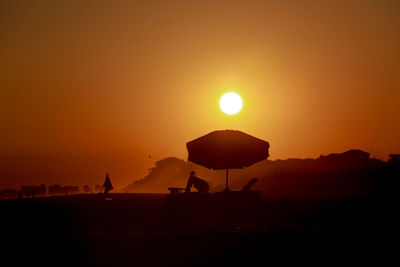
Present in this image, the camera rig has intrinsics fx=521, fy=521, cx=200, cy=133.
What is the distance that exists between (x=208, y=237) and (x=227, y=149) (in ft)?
26.7

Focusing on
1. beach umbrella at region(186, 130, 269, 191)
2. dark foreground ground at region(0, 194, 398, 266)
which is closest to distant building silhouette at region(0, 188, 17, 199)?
dark foreground ground at region(0, 194, 398, 266)

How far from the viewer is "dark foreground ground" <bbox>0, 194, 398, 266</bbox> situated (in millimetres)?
9984

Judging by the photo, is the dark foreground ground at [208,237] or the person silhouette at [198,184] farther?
the person silhouette at [198,184]

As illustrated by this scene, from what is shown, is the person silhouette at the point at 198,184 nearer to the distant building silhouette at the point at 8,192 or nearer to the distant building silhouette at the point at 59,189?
the distant building silhouette at the point at 59,189

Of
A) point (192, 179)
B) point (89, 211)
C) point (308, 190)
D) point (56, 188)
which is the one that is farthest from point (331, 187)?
point (56, 188)

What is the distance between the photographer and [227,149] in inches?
764

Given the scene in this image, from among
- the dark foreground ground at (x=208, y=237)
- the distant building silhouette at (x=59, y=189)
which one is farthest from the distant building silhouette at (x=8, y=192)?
the dark foreground ground at (x=208, y=237)

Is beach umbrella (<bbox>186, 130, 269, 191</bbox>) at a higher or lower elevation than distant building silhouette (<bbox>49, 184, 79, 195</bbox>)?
higher

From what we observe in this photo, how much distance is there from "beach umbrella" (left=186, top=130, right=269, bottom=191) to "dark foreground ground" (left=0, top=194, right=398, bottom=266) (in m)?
2.23

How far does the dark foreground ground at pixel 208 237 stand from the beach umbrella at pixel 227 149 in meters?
2.23

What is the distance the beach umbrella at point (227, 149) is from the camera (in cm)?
1941

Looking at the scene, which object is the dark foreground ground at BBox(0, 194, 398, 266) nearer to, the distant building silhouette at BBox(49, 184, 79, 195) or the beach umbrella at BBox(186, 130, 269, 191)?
the beach umbrella at BBox(186, 130, 269, 191)

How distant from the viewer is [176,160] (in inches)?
4028

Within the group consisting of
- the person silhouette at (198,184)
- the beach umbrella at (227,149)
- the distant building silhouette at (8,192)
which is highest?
the beach umbrella at (227,149)
